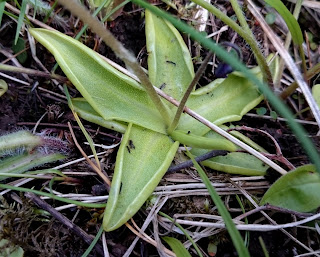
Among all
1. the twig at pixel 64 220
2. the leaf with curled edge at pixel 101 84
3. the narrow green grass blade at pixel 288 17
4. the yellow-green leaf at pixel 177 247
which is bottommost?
the twig at pixel 64 220

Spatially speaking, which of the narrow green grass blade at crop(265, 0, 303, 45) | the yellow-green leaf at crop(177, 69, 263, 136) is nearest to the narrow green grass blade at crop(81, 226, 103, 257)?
the yellow-green leaf at crop(177, 69, 263, 136)

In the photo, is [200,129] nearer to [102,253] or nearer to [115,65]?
[115,65]

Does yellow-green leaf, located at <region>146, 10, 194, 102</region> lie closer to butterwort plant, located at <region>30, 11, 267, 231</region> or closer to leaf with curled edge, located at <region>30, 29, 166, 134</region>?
butterwort plant, located at <region>30, 11, 267, 231</region>

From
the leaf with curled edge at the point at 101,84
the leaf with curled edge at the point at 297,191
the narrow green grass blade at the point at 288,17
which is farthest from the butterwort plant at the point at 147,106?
the narrow green grass blade at the point at 288,17

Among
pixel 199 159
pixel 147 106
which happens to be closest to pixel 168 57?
pixel 147 106

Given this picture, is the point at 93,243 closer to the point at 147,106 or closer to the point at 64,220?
the point at 64,220

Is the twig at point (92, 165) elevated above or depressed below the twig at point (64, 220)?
above

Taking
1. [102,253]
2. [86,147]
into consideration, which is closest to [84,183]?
[86,147]

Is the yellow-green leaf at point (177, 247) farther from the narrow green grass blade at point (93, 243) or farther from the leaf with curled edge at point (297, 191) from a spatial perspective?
the leaf with curled edge at point (297, 191)
